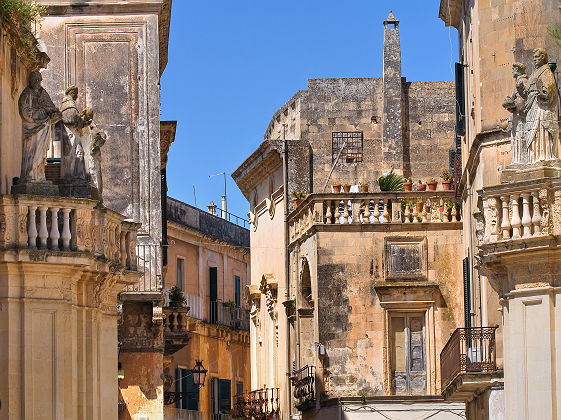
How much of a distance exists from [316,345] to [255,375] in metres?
11.1

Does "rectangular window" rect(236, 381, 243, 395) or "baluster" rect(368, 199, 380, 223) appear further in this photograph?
"rectangular window" rect(236, 381, 243, 395)

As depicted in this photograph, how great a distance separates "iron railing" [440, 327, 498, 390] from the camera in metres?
28.0

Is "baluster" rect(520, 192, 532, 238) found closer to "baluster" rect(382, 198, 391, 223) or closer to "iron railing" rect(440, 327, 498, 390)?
"iron railing" rect(440, 327, 498, 390)

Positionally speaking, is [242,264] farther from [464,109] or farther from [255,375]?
[464,109]

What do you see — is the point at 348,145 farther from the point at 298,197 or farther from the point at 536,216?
the point at 536,216

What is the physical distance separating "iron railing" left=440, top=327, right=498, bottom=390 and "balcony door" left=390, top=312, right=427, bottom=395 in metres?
6.87

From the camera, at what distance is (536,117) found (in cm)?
2272

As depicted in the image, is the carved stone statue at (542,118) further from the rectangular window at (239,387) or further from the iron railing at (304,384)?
the rectangular window at (239,387)

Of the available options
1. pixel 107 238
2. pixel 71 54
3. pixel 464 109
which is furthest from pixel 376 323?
pixel 107 238

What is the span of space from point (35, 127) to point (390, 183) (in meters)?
17.9

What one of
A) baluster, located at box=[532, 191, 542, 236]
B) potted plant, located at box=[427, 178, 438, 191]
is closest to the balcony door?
potted plant, located at box=[427, 178, 438, 191]

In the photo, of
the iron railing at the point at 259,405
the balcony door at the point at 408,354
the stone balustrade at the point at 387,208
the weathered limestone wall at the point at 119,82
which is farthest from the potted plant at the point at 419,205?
the iron railing at the point at 259,405

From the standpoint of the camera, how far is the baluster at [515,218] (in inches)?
877

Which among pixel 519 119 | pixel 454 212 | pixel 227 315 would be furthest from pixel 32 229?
pixel 227 315
